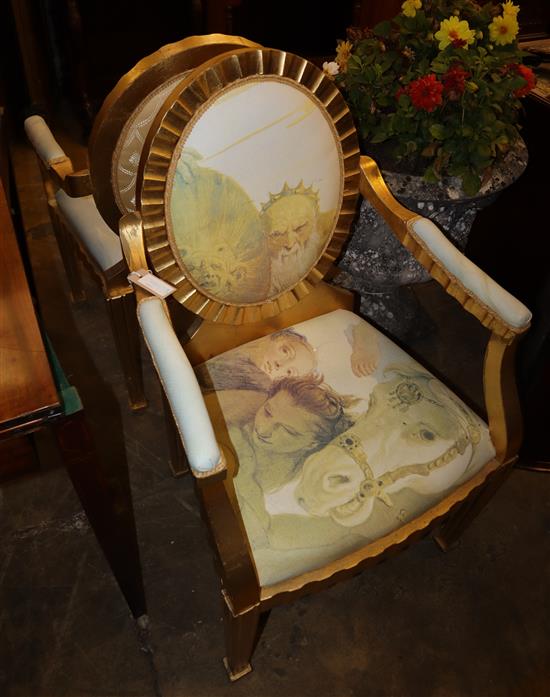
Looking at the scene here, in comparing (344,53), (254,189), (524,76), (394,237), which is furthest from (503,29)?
(254,189)

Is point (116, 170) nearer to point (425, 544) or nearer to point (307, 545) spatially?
point (307, 545)

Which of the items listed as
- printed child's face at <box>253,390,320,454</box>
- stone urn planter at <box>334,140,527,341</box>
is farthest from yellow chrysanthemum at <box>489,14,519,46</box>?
printed child's face at <box>253,390,320,454</box>

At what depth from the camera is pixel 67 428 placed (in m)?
0.83

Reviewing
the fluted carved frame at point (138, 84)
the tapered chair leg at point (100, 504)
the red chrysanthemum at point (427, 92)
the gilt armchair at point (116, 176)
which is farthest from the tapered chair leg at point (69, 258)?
the red chrysanthemum at point (427, 92)

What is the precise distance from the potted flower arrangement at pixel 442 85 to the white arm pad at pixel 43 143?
725 mm

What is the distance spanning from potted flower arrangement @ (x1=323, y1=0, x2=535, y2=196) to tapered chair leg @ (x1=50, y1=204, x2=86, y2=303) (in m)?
0.92

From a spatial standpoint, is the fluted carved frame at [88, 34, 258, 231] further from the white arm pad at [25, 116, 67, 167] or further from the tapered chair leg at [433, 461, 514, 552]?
the tapered chair leg at [433, 461, 514, 552]

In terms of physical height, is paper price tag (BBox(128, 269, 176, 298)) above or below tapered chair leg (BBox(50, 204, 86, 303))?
above

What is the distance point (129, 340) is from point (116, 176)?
0.47 meters

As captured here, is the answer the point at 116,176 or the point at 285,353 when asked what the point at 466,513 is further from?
the point at 116,176

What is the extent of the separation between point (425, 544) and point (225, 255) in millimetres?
953

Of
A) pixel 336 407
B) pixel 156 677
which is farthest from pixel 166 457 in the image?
pixel 336 407

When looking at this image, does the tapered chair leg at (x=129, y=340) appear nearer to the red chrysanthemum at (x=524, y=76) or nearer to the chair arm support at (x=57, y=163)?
the chair arm support at (x=57, y=163)

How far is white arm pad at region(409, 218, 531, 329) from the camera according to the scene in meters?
1.00
